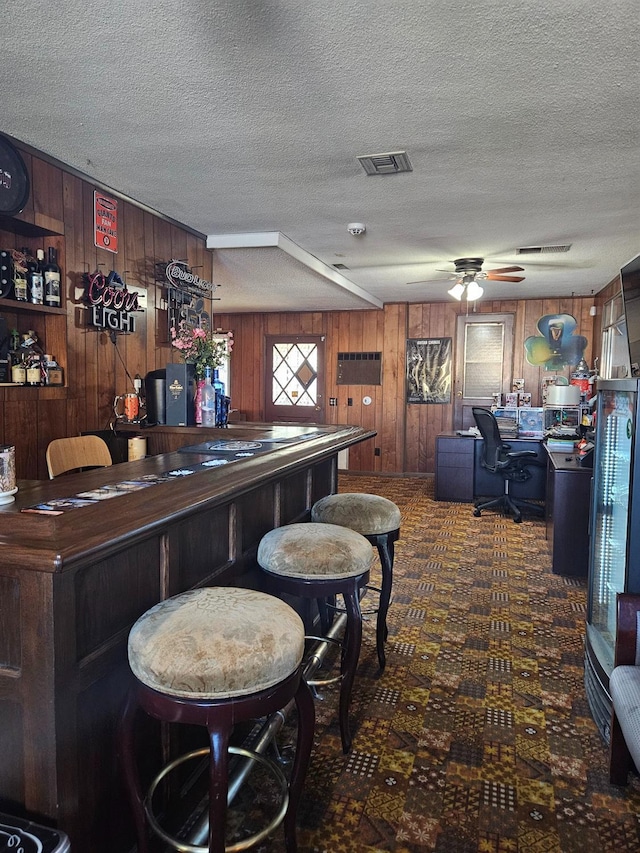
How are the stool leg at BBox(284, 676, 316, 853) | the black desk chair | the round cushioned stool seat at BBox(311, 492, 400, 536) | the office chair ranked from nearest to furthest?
the stool leg at BBox(284, 676, 316, 853) → the office chair → the round cushioned stool seat at BBox(311, 492, 400, 536) → the black desk chair

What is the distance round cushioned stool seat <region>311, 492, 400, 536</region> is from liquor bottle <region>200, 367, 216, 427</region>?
892 millimetres

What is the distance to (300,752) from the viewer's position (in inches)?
58.8

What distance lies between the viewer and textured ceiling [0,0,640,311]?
188cm

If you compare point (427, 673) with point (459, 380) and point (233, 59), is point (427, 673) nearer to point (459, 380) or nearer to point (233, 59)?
point (233, 59)

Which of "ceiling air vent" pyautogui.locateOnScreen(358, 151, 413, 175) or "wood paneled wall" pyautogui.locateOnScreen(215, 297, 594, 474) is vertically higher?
"ceiling air vent" pyautogui.locateOnScreen(358, 151, 413, 175)

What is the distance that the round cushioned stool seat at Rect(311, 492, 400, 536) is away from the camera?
8.48ft

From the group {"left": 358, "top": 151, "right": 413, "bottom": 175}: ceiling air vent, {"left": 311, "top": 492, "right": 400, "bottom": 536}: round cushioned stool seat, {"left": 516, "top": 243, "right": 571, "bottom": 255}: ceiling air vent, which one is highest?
{"left": 516, "top": 243, "right": 571, "bottom": 255}: ceiling air vent

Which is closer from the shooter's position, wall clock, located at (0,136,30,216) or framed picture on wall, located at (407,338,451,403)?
wall clock, located at (0,136,30,216)

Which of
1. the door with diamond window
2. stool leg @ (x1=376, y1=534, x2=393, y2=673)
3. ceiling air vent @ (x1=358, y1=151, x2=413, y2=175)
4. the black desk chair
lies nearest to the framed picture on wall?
the door with diamond window

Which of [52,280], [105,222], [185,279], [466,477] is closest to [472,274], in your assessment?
[466,477]

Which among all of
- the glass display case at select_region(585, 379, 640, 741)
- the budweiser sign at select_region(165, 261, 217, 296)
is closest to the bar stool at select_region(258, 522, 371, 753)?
the glass display case at select_region(585, 379, 640, 741)

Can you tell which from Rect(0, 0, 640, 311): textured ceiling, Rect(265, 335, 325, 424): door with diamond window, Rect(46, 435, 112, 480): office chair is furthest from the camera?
Rect(265, 335, 325, 424): door with diamond window

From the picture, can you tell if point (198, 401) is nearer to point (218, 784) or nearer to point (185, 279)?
point (185, 279)

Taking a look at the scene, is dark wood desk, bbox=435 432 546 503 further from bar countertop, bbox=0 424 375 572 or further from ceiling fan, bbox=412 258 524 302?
bar countertop, bbox=0 424 375 572
